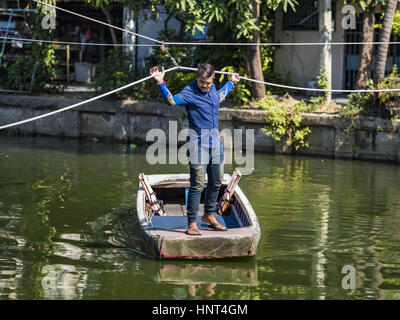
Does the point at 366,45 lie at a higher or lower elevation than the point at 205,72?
higher

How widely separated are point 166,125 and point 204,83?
30.9 feet

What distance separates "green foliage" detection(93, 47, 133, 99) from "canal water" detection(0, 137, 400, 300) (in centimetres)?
310

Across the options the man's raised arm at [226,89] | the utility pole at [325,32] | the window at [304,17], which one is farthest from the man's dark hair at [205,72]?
the window at [304,17]

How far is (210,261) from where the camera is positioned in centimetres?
832

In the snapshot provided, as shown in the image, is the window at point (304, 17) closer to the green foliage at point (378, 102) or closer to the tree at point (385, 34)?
the tree at point (385, 34)

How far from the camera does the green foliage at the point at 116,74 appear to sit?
18.1 metres

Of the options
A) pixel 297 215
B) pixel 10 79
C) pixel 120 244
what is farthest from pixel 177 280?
pixel 10 79

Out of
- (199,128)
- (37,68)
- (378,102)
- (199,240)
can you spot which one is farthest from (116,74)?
(199,240)

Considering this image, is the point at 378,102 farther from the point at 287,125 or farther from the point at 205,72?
the point at 205,72

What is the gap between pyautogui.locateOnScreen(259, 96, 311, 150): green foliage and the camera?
16.2 metres
